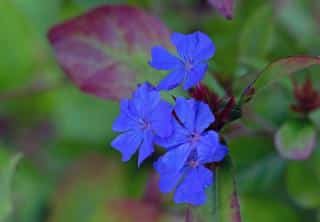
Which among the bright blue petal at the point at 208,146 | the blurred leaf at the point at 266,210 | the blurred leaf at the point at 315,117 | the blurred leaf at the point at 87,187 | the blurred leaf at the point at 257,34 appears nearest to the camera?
the bright blue petal at the point at 208,146

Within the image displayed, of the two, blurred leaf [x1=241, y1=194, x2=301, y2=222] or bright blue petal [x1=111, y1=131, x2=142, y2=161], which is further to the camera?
blurred leaf [x1=241, y1=194, x2=301, y2=222]

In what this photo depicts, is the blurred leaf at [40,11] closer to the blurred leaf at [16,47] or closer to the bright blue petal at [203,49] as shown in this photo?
the blurred leaf at [16,47]

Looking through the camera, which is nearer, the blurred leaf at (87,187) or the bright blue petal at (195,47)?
the bright blue petal at (195,47)

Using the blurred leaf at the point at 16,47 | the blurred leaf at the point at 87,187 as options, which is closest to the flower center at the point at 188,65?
the blurred leaf at the point at 87,187

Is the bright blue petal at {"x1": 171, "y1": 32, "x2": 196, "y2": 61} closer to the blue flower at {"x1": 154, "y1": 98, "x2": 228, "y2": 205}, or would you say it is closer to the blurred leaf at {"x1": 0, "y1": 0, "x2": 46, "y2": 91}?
the blue flower at {"x1": 154, "y1": 98, "x2": 228, "y2": 205}

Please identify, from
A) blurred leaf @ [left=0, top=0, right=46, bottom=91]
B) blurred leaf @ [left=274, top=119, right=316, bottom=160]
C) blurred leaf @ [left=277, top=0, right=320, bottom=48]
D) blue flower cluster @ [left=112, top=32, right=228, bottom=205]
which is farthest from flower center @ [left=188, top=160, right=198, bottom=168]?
blurred leaf @ [left=0, top=0, right=46, bottom=91]

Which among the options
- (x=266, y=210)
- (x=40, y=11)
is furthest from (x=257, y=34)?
(x=40, y=11)
